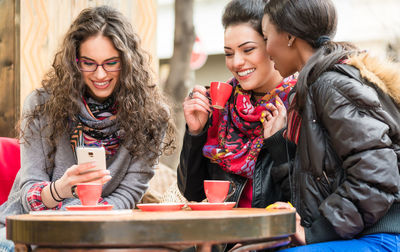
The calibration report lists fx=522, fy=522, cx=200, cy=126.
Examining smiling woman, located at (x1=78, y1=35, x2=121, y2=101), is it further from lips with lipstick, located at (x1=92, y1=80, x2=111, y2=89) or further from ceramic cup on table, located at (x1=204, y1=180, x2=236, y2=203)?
ceramic cup on table, located at (x1=204, y1=180, x2=236, y2=203)

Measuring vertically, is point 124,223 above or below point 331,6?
below

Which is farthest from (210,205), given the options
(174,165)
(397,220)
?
(174,165)

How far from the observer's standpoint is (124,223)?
160 centimetres

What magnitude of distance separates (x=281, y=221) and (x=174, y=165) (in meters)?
5.40

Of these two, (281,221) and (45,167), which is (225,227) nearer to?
(281,221)

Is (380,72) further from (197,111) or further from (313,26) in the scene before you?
(197,111)

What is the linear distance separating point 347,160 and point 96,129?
1.58 meters

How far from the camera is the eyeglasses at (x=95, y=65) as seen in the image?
305 cm

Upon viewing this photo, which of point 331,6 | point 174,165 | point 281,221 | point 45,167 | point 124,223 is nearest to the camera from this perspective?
point 124,223

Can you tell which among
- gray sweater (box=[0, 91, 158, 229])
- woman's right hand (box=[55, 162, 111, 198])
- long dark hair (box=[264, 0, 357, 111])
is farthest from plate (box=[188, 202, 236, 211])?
gray sweater (box=[0, 91, 158, 229])

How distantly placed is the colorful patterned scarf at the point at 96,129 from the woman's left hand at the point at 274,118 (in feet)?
3.03

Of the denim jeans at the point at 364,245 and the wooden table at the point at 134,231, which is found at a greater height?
the wooden table at the point at 134,231

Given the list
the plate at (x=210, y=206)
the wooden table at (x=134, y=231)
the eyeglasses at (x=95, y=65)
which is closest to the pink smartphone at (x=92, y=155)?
the plate at (x=210, y=206)

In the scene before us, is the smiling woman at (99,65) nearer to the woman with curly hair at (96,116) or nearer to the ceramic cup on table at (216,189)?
the woman with curly hair at (96,116)
